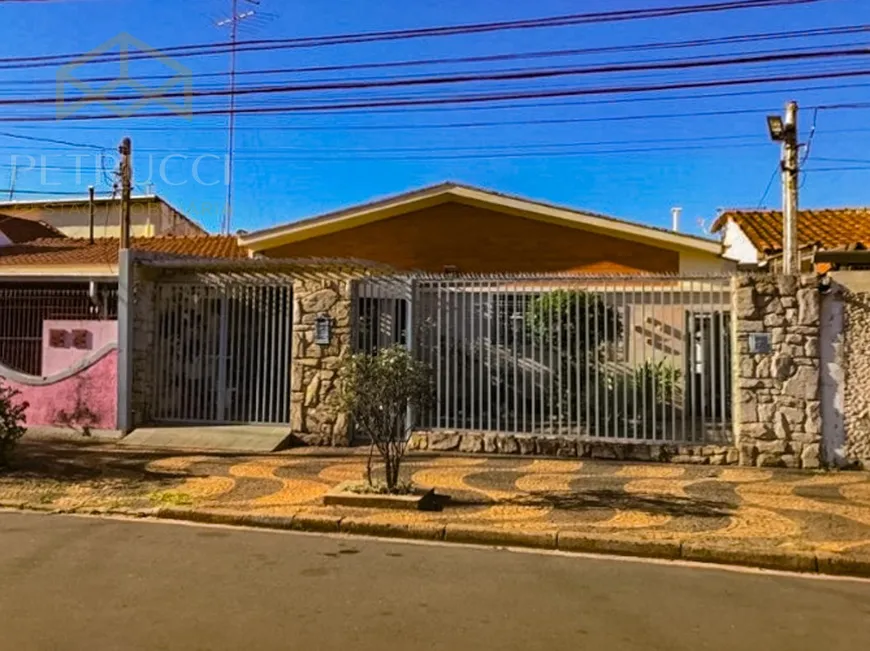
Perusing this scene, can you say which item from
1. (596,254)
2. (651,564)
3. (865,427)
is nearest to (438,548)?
(651,564)

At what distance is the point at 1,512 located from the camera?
7570 millimetres

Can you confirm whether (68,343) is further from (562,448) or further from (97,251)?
(562,448)

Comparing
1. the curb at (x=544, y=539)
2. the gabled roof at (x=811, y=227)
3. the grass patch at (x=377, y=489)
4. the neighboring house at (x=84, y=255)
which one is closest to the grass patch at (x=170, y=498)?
the curb at (x=544, y=539)

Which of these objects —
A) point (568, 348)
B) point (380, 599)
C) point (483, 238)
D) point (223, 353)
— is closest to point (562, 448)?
point (568, 348)

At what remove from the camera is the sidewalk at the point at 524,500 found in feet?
20.9

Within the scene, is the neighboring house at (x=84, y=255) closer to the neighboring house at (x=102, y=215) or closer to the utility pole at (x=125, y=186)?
the utility pole at (x=125, y=186)

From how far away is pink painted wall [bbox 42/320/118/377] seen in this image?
1214 centimetres

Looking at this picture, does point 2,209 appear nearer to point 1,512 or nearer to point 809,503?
point 1,512

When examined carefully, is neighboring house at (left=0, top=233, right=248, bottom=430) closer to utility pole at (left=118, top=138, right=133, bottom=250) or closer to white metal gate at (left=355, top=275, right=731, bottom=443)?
utility pole at (left=118, top=138, right=133, bottom=250)

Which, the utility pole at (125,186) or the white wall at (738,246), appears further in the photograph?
the white wall at (738,246)

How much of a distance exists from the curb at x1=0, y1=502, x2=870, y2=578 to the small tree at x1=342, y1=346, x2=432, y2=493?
3.06 ft

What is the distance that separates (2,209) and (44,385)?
24.2 m

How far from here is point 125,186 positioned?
12.5 meters

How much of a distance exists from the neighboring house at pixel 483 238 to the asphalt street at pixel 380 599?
428 inches
